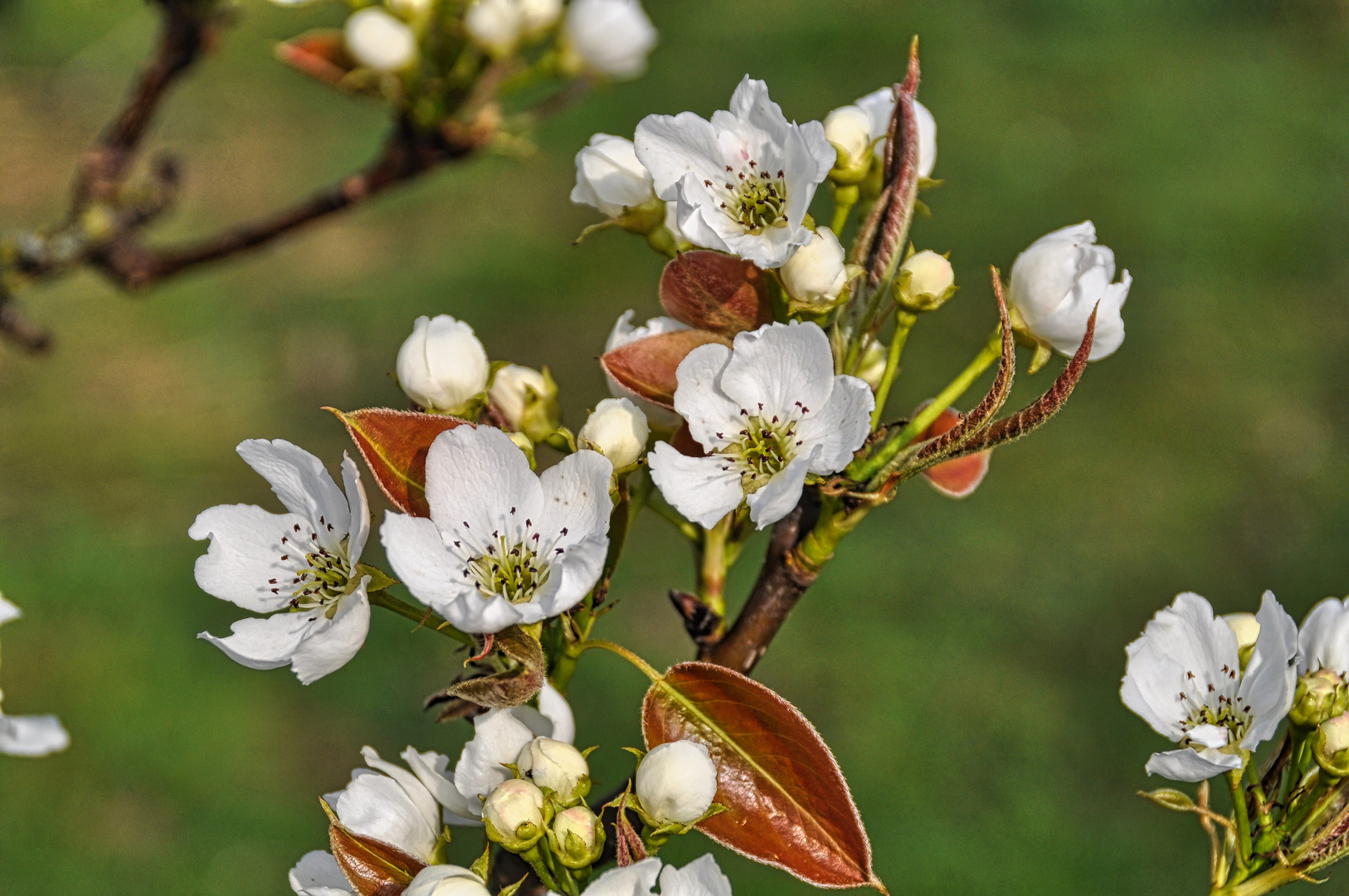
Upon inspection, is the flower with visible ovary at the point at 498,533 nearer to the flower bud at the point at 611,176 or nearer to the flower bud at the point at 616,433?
the flower bud at the point at 616,433

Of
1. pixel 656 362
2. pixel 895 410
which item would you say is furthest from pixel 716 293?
pixel 895 410

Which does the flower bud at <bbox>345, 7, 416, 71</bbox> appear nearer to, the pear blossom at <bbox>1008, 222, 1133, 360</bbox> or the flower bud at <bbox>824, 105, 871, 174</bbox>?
the flower bud at <bbox>824, 105, 871, 174</bbox>

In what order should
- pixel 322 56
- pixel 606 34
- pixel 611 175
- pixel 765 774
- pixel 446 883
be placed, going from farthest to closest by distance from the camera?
1. pixel 606 34
2. pixel 322 56
3. pixel 611 175
4. pixel 765 774
5. pixel 446 883

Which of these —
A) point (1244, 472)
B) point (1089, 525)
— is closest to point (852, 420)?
point (1089, 525)

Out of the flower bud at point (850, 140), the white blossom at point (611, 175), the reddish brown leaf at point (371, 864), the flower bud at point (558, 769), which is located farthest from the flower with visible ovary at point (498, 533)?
the flower bud at point (850, 140)

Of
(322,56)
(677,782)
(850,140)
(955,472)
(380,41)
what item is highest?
(850,140)

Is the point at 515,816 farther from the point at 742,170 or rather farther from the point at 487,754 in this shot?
the point at 742,170
